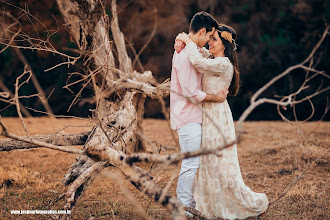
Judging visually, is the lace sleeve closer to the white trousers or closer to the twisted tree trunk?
the white trousers

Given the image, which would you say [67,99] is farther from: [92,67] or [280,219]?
[280,219]

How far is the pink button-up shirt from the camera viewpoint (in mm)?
2930

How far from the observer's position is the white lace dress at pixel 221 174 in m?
2.99

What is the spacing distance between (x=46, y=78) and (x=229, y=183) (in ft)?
27.4

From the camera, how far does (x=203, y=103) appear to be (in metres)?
3.12

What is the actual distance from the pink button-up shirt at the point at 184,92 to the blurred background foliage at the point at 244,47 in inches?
262

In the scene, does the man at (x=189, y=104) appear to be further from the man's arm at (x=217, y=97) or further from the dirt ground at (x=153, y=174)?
the dirt ground at (x=153, y=174)

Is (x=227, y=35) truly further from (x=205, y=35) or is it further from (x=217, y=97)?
(x=217, y=97)

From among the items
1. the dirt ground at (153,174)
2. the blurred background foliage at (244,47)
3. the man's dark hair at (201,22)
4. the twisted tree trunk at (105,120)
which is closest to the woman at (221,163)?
the man's dark hair at (201,22)

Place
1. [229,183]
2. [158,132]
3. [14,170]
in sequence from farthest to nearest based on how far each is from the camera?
[158,132] < [14,170] < [229,183]

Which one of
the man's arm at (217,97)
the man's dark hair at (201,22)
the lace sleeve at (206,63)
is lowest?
the man's arm at (217,97)

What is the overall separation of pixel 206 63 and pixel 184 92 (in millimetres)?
295

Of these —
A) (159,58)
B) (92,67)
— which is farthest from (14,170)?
(159,58)

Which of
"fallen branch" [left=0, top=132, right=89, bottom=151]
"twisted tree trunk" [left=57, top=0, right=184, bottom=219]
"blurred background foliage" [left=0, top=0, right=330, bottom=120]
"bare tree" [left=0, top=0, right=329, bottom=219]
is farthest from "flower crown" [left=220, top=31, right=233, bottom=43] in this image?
"blurred background foliage" [left=0, top=0, right=330, bottom=120]
